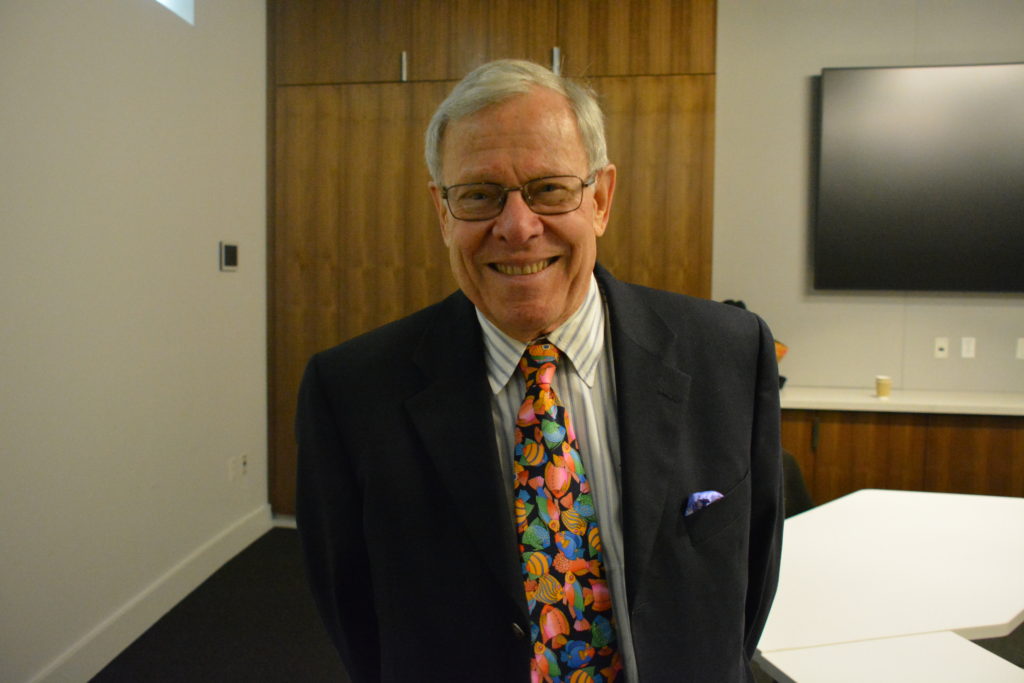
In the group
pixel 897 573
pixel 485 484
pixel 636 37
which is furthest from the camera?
pixel 636 37

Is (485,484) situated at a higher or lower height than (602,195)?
lower

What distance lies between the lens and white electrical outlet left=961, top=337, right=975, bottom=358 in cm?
356

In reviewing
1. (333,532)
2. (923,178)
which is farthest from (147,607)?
(923,178)

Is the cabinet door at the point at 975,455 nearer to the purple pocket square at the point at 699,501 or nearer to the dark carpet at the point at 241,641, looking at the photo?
the dark carpet at the point at 241,641

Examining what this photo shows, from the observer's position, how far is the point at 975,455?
10.2 ft

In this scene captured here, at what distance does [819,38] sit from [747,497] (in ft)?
11.2

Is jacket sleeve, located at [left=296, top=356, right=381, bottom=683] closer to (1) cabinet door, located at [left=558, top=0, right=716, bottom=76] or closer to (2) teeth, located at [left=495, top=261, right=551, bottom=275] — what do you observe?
(2) teeth, located at [left=495, top=261, right=551, bottom=275]

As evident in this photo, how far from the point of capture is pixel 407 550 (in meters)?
0.97

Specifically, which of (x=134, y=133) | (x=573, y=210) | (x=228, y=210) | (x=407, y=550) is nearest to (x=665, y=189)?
(x=228, y=210)

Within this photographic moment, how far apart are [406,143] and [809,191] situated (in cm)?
221

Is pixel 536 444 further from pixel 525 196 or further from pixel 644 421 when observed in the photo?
pixel 525 196

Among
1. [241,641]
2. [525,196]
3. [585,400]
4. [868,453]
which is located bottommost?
[241,641]

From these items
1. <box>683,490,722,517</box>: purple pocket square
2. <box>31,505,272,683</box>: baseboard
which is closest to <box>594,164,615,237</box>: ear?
<box>683,490,722,517</box>: purple pocket square

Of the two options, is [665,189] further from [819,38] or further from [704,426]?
[704,426]
